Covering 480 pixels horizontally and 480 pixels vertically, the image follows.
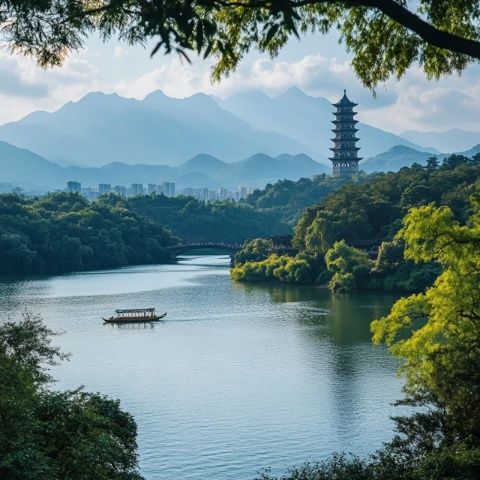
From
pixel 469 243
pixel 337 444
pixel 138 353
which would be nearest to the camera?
pixel 469 243

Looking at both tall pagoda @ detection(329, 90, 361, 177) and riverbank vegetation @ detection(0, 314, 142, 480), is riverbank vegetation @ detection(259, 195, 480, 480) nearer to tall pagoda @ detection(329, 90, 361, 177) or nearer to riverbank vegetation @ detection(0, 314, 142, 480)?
riverbank vegetation @ detection(0, 314, 142, 480)

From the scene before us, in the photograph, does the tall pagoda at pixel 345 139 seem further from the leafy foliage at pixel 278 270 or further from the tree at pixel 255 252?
the leafy foliage at pixel 278 270

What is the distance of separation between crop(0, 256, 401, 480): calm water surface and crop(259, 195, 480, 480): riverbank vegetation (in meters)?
7.66

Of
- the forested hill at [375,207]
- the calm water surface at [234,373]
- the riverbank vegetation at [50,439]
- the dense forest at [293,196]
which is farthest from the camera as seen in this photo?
the dense forest at [293,196]

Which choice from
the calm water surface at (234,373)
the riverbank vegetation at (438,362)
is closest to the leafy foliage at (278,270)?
the calm water surface at (234,373)

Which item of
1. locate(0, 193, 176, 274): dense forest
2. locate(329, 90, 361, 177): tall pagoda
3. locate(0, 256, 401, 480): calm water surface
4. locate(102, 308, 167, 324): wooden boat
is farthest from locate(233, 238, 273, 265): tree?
locate(329, 90, 361, 177): tall pagoda

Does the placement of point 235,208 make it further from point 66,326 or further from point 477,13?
point 477,13

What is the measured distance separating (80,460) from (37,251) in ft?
249

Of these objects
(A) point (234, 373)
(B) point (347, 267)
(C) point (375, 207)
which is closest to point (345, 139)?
(C) point (375, 207)

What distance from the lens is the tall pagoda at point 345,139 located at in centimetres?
15175

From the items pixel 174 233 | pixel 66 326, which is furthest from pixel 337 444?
pixel 174 233

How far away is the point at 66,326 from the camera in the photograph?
1897 inches

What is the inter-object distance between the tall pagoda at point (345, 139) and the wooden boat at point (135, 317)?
103671mm

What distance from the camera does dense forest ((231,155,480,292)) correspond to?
62375 mm
